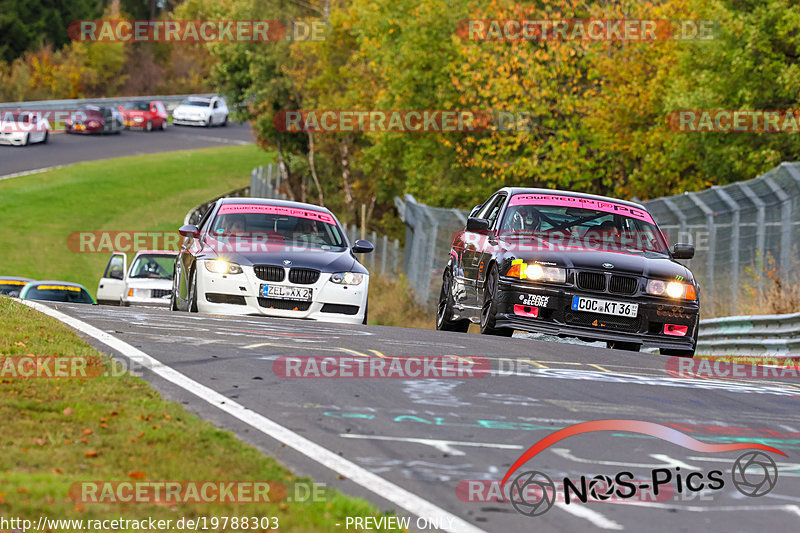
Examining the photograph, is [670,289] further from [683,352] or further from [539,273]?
[539,273]

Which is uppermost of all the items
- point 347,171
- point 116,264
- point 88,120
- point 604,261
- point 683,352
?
point 88,120

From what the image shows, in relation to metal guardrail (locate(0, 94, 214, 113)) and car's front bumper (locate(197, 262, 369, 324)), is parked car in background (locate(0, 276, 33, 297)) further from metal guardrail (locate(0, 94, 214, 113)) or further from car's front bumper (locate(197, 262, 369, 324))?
metal guardrail (locate(0, 94, 214, 113))

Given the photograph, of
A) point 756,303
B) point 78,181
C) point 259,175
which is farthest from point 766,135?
point 78,181

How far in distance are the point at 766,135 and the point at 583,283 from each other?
1489cm

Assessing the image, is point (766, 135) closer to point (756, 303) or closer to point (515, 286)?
point (756, 303)

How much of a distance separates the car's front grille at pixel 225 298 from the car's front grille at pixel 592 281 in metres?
4.06

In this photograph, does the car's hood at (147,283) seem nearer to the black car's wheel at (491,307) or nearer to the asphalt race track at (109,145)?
the black car's wheel at (491,307)

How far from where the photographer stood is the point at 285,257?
1456cm

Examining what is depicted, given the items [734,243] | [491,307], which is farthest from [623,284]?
[734,243]

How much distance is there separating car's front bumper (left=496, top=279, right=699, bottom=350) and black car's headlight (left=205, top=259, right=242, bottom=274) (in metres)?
3.35

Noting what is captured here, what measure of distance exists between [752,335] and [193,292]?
7001 millimetres

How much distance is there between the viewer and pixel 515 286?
12484 millimetres

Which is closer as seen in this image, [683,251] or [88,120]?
[683,251]

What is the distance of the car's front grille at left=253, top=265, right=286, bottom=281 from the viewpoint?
14.3 m
